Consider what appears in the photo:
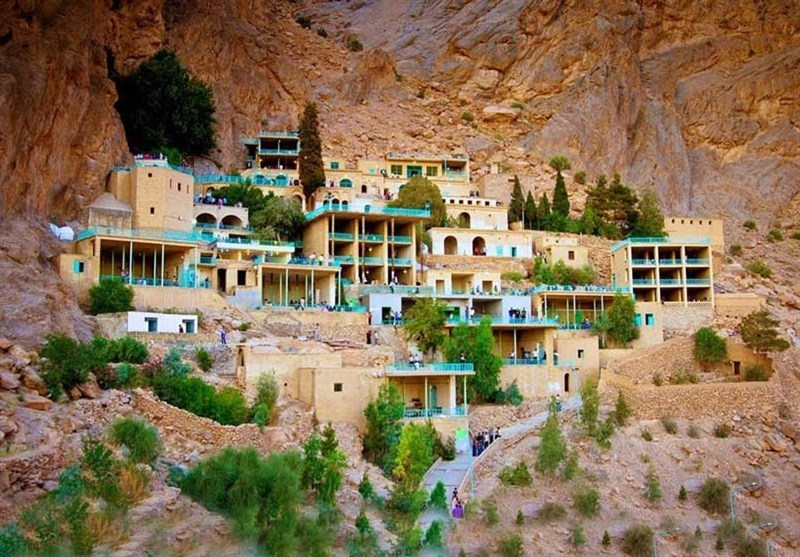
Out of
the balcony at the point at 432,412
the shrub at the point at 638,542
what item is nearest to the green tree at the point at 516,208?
the balcony at the point at 432,412

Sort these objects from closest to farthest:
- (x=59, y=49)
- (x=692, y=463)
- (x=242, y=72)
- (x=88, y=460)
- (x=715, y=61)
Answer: (x=88, y=460)
(x=692, y=463)
(x=59, y=49)
(x=242, y=72)
(x=715, y=61)

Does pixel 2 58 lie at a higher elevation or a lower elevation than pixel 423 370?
higher

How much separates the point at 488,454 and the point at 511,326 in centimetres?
956

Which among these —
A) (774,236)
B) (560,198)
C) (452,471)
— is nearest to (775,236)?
(774,236)

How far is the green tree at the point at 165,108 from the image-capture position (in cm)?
4722

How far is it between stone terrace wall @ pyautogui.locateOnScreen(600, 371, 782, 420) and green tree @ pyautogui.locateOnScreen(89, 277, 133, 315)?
16.5 metres

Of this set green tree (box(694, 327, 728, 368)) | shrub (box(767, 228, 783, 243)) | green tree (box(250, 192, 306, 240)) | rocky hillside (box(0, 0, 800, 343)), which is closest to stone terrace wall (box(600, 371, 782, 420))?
green tree (box(694, 327, 728, 368))

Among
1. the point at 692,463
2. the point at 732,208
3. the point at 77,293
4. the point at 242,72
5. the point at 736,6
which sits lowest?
the point at 692,463

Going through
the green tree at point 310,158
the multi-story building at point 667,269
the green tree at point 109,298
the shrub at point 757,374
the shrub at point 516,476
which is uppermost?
the green tree at point 310,158

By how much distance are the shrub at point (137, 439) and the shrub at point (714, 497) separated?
17.3 meters

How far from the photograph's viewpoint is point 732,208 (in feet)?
216

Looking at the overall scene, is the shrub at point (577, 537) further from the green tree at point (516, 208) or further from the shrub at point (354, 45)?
the shrub at point (354, 45)

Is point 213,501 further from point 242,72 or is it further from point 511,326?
point 242,72

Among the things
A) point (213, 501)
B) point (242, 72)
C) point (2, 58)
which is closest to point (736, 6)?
point (242, 72)
